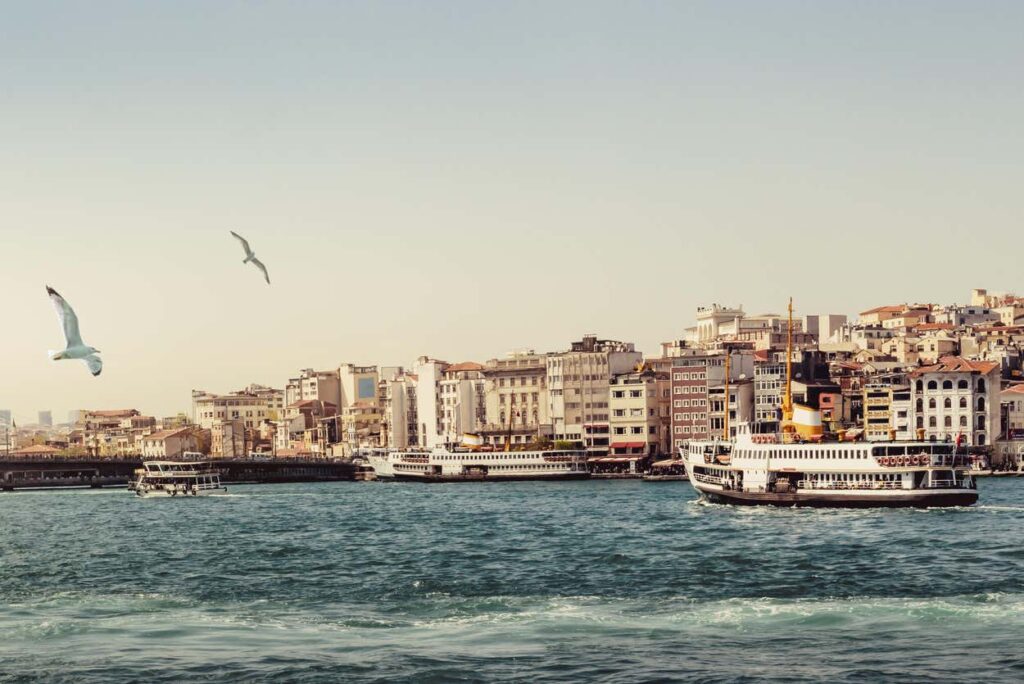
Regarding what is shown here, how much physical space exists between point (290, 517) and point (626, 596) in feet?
148

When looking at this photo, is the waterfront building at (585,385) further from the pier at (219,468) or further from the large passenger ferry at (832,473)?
the large passenger ferry at (832,473)

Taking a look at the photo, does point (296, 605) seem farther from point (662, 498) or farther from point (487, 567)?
point (662, 498)

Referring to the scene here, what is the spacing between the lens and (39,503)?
11906cm

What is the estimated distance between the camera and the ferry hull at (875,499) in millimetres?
78562

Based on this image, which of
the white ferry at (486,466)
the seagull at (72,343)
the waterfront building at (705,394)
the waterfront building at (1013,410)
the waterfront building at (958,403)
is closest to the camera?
the seagull at (72,343)

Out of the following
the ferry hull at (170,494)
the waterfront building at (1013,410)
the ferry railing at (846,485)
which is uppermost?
the waterfront building at (1013,410)

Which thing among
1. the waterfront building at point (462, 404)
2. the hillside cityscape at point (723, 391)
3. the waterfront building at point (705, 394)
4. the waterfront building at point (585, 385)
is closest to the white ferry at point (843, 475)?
the hillside cityscape at point (723, 391)

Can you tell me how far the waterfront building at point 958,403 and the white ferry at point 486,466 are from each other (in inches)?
1120

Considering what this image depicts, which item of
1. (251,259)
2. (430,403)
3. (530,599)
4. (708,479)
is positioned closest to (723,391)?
(430,403)

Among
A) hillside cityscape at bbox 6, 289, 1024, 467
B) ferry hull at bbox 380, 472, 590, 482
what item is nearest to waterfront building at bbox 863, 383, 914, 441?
hillside cityscape at bbox 6, 289, 1024, 467

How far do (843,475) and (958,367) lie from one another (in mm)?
58340

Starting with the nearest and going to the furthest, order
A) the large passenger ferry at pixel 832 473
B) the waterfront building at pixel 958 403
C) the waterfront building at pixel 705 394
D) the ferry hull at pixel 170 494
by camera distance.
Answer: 1. the large passenger ferry at pixel 832 473
2. the ferry hull at pixel 170 494
3. the waterfront building at pixel 958 403
4. the waterfront building at pixel 705 394

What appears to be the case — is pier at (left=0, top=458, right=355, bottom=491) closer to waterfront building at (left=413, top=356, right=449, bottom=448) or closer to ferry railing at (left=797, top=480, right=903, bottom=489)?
waterfront building at (left=413, top=356, right=449, bottom=448)

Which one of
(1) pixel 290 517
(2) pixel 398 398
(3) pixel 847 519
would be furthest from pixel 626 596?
(2) pixel 398 398
